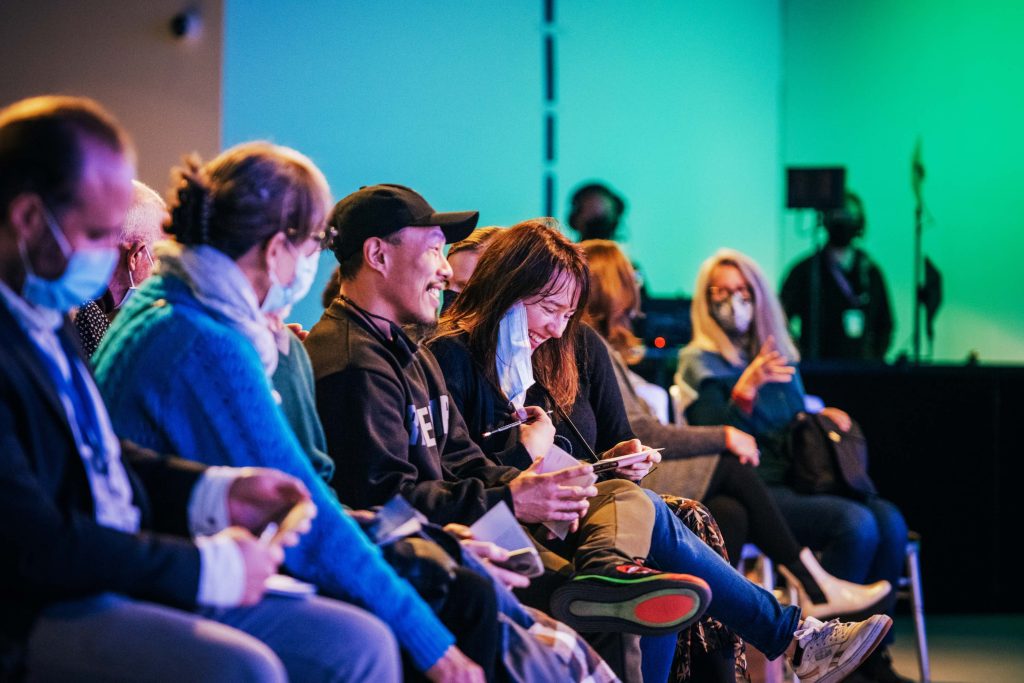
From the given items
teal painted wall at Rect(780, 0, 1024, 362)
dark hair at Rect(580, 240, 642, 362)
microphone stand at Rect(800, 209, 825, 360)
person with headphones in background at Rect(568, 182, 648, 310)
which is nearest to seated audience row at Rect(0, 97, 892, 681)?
dark hair at Rect(580, 240, 642, 362)

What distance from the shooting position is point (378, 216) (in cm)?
253

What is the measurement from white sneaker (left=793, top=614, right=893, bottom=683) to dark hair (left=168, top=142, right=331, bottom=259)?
5.22 feet

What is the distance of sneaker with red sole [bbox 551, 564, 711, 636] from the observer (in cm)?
236

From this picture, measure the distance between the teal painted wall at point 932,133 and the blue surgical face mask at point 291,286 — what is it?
5.86m

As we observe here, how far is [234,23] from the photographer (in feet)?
15.8

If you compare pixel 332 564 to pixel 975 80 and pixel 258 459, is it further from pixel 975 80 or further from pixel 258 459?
pixel 975 80

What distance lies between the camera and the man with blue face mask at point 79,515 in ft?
4.67

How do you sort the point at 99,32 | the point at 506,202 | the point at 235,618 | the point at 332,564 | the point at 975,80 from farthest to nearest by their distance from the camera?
the point at 975,80, the point at 506,202, the point at 99,32, the point at 332,564, the point at 235,618

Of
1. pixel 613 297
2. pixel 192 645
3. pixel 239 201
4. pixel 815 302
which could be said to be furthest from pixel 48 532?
pixel 815 302

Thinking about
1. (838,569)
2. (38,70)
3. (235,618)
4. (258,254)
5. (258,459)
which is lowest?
(838,569)

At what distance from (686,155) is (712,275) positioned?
285 centimetres

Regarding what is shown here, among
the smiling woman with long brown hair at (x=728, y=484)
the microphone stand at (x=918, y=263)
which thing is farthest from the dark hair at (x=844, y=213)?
the smiling woman with long brown hair at (x=728, y=484)

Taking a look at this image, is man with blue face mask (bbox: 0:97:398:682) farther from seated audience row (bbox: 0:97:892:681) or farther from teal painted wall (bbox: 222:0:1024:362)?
teal painted wall (bbox: 222:0:1024:362)

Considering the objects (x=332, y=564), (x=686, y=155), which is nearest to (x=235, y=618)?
(x=332, y=564)
